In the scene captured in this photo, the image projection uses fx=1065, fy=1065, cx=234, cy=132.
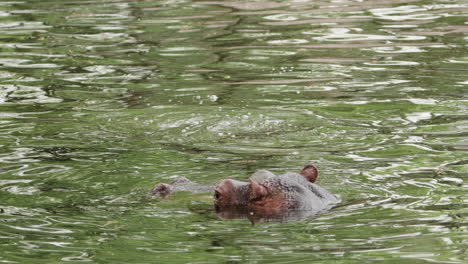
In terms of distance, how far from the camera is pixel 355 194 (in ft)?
22.2

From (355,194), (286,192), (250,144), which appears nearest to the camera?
(286,192)

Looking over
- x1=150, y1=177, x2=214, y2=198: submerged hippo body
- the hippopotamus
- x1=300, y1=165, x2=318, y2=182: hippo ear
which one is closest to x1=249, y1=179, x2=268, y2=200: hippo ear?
the hippopotamus

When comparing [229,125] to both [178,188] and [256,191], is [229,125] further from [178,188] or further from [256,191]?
[256,191]

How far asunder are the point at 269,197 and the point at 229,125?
132 inches

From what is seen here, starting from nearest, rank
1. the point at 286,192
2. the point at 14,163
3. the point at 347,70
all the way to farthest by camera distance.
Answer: the point at 286,192 < the point at 14,163 < the point at 347,70

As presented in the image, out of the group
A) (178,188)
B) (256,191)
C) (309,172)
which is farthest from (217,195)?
(309,172)

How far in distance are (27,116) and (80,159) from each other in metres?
2.23

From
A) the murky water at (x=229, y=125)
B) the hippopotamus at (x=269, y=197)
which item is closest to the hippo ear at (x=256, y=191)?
the hippopotamus at (x=269, y=197)

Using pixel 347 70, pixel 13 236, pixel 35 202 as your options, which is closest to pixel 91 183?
pixel 35 202

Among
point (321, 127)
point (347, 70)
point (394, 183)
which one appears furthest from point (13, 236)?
point (347, 70)

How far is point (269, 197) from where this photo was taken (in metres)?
6.26

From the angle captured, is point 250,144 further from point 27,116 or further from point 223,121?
point 27,116

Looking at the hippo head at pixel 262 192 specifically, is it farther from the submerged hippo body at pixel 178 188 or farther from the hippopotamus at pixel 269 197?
Result: the submerged hippo body at pixel 178 188

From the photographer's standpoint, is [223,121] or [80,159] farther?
[223,121]
